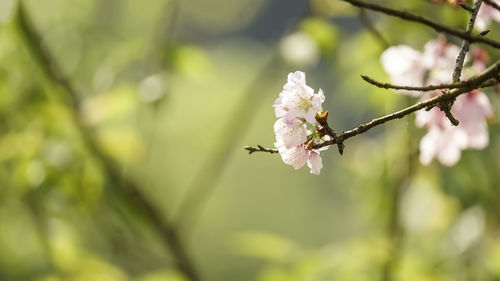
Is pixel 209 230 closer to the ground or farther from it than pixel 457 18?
farther from it

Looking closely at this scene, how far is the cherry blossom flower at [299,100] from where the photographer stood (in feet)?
1.71

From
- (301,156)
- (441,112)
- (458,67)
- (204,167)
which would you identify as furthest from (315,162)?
(204,167)

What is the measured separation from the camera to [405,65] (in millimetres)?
805

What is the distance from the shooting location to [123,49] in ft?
4.41

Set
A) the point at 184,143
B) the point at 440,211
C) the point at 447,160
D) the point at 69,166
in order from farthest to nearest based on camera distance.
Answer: the point at 184,143 < the point at 440,211 < the point at 69,166 < the point at 447,160

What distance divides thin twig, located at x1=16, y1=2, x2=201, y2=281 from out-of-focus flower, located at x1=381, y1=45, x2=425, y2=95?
30.6 inches

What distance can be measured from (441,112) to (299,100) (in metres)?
0.29

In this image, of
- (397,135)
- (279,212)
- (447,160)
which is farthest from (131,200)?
(279,212)

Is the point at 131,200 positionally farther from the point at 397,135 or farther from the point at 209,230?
the point at 209,230

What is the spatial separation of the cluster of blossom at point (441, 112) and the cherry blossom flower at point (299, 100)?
0.25m

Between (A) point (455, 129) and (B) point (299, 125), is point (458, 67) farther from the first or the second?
(A) point (455, 129)

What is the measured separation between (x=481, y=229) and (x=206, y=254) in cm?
1254

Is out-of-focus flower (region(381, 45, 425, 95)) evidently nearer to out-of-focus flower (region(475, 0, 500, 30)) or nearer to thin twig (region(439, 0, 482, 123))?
out-of-focus flower (region(475, 0, 500, 30))

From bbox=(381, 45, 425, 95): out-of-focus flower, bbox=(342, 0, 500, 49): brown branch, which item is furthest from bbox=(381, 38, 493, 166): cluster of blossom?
bbox=(342, 0, 500, 49): brown branch
